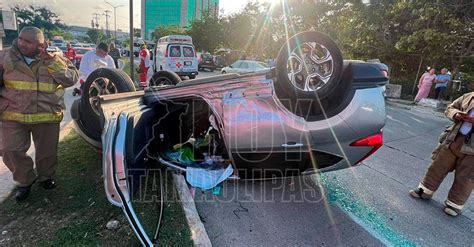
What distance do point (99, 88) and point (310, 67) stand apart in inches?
114

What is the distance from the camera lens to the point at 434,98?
488 inches

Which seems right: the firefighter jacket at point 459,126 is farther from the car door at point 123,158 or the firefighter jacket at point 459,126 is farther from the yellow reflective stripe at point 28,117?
the yellow reflective stripe at point 28,117

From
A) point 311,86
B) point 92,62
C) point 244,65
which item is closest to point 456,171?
point 311,86

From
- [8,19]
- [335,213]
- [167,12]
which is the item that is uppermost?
[167,12]

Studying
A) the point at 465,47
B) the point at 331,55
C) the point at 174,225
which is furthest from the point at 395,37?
the point at 174,225

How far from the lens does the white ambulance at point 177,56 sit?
15.1 meters

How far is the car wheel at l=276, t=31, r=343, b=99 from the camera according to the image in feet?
9.38

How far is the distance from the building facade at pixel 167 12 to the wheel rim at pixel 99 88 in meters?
89.1

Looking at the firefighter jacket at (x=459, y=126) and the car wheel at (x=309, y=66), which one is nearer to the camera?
the car wheel at (x=309, y=66)

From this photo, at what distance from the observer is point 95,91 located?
395 cm

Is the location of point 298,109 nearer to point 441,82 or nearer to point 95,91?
point 95,91

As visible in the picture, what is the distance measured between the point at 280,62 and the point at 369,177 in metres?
2.42

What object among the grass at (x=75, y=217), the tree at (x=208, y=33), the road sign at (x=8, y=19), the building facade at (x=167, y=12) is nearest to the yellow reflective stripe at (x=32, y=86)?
the grass at (x=75, y=217)

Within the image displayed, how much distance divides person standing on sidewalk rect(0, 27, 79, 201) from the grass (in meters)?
0.26
